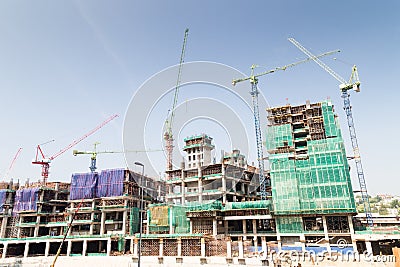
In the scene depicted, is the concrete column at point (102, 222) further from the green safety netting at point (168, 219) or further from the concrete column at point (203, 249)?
the concrete column at point (203, 249)

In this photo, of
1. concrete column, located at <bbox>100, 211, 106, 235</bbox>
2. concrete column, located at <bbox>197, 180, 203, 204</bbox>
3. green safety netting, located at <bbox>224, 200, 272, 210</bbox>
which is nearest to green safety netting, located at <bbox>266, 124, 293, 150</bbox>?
green safety netting, located at <bbox>224, 200, 272, 210</bbox>

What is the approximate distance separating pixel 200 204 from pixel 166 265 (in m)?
24.9

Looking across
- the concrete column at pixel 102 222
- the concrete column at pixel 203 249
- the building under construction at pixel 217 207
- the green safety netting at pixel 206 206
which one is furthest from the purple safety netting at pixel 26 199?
the concrete column at pixel 203 249

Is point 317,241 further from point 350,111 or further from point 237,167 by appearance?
point 350,111

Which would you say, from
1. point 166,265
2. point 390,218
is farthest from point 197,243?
point 390,218

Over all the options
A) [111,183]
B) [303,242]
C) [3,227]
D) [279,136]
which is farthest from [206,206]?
[3,227]

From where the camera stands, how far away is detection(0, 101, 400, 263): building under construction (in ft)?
207

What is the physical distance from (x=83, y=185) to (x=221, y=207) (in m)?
48.2

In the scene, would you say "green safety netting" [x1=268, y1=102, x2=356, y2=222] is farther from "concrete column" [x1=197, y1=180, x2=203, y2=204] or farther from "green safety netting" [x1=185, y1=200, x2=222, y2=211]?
"concrete column" [x1=197, y1=180, x2=203, y2=204]

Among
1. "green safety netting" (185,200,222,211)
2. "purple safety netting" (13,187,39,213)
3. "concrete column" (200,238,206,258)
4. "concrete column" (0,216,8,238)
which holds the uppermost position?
"purple safety netting" (13,187,39,213)

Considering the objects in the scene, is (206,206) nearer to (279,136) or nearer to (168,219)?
(168,219)

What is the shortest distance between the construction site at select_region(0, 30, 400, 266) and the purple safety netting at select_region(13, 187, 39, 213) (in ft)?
1.19

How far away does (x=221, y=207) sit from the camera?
77062mm

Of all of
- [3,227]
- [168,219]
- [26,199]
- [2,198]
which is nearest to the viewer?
[168,219]
